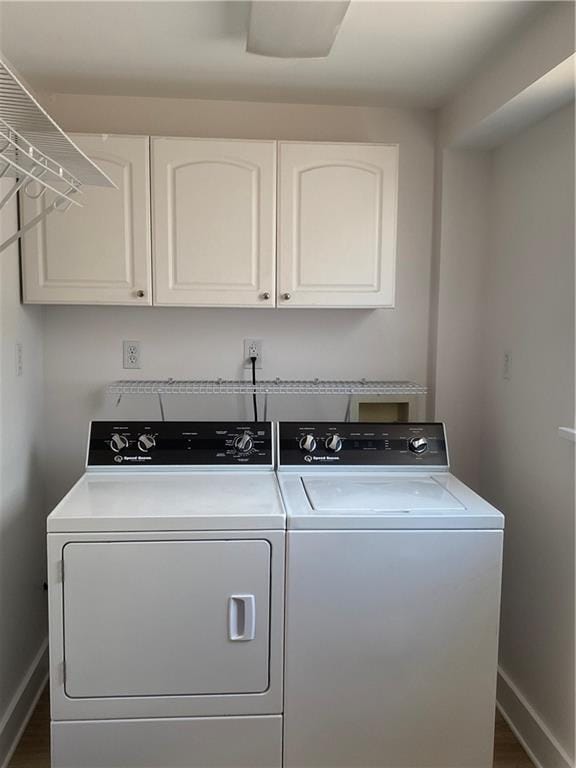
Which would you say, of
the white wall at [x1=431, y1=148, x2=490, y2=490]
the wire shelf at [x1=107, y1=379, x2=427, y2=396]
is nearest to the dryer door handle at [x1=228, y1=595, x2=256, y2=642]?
the wire shelf at [x1=107, y1=379, x2=427, y2=396]

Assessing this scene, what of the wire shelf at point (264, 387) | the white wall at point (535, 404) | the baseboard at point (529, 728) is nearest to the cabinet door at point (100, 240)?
the wire shelf at point (264, 387)

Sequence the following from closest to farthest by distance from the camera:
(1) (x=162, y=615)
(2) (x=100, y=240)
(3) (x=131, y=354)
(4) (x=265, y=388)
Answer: (1) (x=162, y=615) → (2) (x=100, y=240) → (4) (x=265, y=388) → (3) (x=131, y=354)

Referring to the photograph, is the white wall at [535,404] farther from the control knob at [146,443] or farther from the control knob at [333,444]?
the control knob at [146,443]

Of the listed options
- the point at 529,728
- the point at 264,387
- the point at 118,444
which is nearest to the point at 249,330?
the point at 264,387

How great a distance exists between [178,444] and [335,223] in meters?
0.98

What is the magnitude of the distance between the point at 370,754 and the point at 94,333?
1.78 metres

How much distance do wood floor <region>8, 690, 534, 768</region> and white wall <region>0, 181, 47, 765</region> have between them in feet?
0.19

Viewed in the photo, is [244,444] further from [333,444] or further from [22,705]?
[22,705]

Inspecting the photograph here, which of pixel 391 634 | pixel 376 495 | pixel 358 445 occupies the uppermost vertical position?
pixel 358 445

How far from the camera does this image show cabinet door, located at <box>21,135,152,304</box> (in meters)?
2.13

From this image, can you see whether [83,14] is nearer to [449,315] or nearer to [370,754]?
[449,315]

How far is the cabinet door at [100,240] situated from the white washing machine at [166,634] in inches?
31.4

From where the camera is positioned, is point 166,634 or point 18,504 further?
point 18,504

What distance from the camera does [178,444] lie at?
7.15ft
